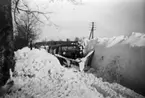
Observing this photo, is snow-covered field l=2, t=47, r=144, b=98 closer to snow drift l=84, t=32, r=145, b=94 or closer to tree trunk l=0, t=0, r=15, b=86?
snow drift l=84, t=32, r=145, b=94

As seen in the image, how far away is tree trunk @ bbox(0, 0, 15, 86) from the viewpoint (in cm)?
401

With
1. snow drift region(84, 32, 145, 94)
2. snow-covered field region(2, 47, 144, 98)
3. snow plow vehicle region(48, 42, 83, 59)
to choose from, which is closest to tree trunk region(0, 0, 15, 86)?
snow-covered field region(2, 47, 144, 98)

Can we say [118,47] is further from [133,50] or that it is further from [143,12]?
[143,12]

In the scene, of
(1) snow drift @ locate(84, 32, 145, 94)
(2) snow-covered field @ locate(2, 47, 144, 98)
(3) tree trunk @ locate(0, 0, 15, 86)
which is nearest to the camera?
(3) tree trunk @ locate(0, 0, 15, 86)

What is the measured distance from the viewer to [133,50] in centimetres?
576

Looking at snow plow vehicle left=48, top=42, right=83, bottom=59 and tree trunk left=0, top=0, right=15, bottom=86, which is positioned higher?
tree trunk left=0, top=0, right=15, bottom=86

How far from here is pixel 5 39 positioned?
4.12 metres

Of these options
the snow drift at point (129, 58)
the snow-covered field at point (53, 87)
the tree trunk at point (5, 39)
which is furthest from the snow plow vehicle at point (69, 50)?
the tree trunk at point (5, 39)

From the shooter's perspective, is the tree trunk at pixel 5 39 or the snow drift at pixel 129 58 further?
the snow drift at pixel 129 58

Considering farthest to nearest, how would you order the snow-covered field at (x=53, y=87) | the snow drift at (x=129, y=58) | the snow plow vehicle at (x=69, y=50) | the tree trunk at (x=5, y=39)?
the snow plow vehicle at (x=69, y=50), the snow drift at (x=129, y=58), the snow-covered field at (x=53, y=87), the tree trunk at (x=5, y=39)

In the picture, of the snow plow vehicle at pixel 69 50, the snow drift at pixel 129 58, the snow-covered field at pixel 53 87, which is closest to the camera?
the snow-covered field at pixel 53 87

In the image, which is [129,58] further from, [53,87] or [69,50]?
[69,50]

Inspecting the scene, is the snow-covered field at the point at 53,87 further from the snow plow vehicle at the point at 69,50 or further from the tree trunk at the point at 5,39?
the snow plow vehicle at the point at 69,50

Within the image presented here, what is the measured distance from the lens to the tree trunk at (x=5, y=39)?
401 centimetres
